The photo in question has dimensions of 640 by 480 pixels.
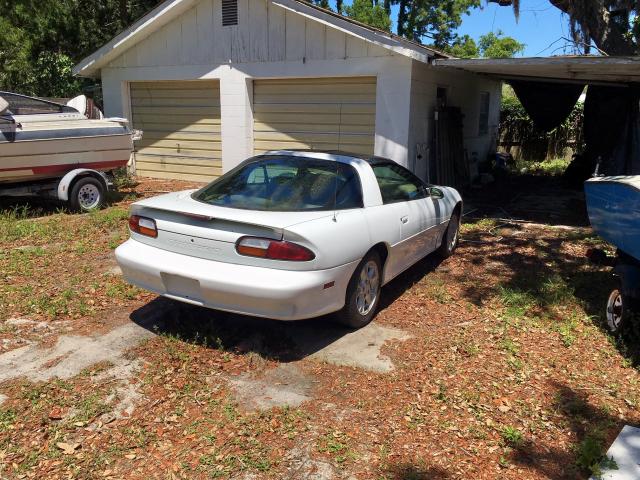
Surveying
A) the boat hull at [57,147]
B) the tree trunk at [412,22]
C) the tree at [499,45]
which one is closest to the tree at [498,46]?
the tree at [499,45]

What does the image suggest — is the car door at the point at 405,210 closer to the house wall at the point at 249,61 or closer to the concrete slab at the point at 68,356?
the concrete slab at the point at 68,356

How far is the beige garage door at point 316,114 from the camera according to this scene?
1018cm

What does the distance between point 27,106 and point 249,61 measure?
431 cm

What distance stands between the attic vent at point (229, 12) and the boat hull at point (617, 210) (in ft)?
26.9

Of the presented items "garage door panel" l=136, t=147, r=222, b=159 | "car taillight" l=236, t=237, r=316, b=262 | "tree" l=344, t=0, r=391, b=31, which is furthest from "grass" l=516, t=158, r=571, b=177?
"tree" l=344, t=0, r=391, b=31

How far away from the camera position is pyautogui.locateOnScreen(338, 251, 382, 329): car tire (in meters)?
4.43

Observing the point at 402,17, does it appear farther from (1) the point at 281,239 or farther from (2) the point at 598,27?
(1) the point at 281,239

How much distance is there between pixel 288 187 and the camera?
4539 millimetres

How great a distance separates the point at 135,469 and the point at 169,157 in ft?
35.2

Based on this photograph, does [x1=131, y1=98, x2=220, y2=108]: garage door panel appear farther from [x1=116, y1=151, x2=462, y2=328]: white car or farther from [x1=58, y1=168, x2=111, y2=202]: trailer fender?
[x1=116, y1=151, x2=462, y2=328]: white car

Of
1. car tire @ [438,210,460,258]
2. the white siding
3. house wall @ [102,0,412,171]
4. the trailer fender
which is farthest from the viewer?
the white siding

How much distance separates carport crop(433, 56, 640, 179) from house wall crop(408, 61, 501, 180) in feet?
1.84

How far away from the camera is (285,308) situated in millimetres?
3846

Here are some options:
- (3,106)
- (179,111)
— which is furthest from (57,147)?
(179,111)
